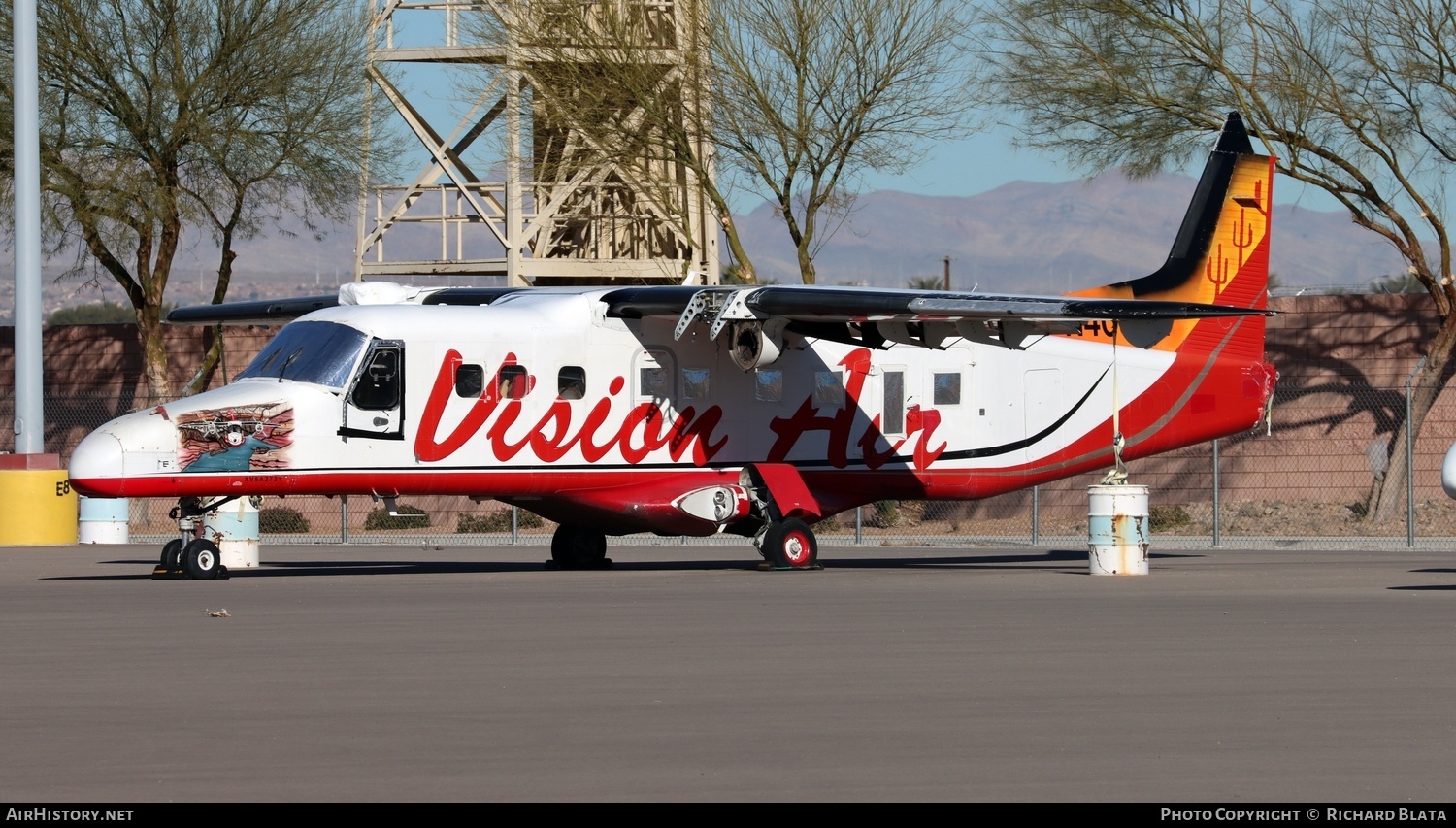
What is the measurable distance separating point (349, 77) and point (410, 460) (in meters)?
16.9

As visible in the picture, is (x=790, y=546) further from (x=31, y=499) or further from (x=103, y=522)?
(x=103, y=522)

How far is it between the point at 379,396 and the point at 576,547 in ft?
12.5

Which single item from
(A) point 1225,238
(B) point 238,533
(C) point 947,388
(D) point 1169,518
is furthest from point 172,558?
(D) point 1169,518

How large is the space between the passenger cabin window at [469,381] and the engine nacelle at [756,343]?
2676 mm

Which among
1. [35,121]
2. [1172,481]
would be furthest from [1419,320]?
[35,121]

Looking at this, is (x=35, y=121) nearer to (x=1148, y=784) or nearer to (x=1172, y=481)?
(x=1172, y=481)

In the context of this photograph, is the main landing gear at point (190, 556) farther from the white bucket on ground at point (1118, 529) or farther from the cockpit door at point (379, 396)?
the white bucket on ground at point (1118, 529)

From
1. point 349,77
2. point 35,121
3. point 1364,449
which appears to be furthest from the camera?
point 349,77

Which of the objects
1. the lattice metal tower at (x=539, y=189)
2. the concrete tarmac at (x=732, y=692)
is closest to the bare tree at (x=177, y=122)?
the lattice metal tower at (x=539, y=189)

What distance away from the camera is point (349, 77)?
34125mm

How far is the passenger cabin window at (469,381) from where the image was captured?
63.0ft

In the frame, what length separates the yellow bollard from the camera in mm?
25359

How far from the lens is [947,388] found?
70.5 feet

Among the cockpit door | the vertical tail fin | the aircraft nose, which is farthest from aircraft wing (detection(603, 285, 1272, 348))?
the aircraft nose
